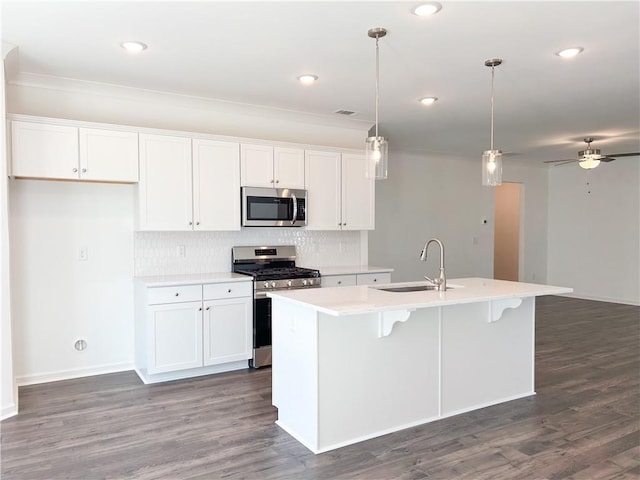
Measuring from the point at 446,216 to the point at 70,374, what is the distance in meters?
6.16

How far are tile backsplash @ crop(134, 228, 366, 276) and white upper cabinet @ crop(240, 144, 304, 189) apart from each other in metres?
0.56

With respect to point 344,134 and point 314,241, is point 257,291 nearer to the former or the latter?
point 314,241

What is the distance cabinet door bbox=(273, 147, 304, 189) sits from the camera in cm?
482

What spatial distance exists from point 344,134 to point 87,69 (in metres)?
2.78

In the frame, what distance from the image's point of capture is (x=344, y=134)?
18.3 ft

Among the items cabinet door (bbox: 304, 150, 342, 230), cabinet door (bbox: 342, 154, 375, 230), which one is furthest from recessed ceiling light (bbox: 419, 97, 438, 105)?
cabinet door (bbox: 304, 150, 342, 230)

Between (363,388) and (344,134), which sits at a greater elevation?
(344,134)

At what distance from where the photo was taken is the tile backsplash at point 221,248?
14.9ft

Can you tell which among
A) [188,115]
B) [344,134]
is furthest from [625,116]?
[188,115]

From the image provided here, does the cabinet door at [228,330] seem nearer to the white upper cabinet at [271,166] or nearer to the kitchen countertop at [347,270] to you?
the kitchen countertop at [347,270]

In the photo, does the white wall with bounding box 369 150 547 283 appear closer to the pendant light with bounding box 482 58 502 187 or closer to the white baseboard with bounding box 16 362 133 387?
the pendant light with bounding box 482 58 502 187

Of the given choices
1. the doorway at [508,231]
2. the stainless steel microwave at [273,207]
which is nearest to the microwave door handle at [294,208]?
the stainless steel microwave at [273,207]

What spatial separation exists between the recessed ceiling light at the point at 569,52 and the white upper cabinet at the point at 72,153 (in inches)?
133

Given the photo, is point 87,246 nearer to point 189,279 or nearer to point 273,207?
point 189,279
